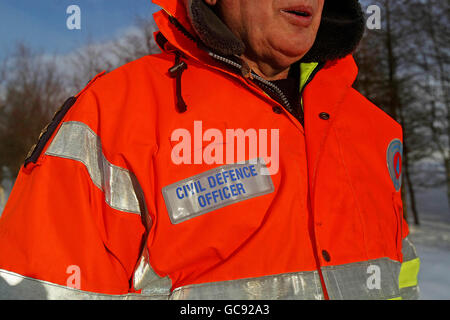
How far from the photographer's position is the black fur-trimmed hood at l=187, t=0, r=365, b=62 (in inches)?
68.6

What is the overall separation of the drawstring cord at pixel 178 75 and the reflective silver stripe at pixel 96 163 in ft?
1.11

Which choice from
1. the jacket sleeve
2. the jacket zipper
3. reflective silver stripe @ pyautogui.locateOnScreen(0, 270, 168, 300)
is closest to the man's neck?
the jacket zipper

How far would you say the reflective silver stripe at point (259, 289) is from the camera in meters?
1.42

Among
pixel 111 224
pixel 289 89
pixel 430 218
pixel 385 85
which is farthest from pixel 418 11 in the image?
pixel 111 224

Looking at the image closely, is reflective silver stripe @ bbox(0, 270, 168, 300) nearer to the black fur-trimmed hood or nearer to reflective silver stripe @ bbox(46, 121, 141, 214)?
reflective silver stripe @ bbox(46, 121, 141, 214)

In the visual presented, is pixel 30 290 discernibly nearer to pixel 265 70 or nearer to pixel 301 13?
pixel 265 70

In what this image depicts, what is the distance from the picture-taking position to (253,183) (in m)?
1.54

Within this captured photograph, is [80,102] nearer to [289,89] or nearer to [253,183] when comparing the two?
[253,183]

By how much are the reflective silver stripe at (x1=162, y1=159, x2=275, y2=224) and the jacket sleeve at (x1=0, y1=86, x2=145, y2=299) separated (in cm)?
15

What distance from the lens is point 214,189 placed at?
1499mm

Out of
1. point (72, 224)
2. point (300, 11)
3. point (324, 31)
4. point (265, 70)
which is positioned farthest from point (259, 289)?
point (324, 31)

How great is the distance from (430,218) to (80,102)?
2815cm

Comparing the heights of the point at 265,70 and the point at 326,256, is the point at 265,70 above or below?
above

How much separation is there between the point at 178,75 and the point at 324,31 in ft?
3.52
